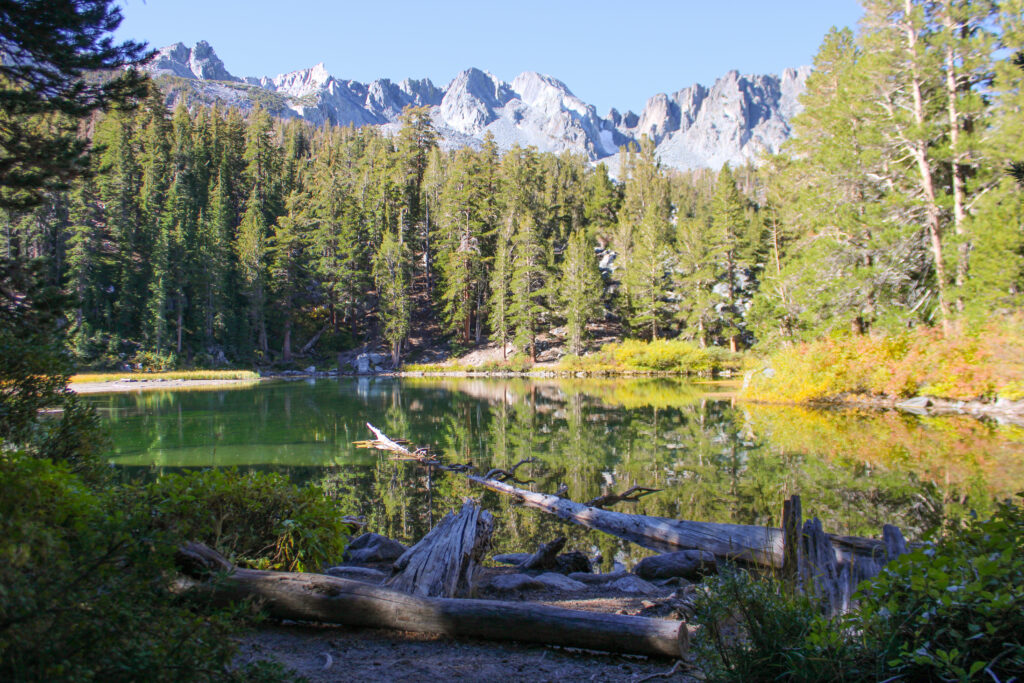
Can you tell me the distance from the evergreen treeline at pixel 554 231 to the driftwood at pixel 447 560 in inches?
227

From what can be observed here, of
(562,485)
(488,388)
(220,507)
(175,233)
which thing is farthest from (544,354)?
(220,507)

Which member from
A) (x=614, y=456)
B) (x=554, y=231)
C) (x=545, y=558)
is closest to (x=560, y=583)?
(x=545, y=558)

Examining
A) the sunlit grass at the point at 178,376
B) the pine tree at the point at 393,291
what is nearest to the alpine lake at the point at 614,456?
the sunlit grass at the point at 178,376

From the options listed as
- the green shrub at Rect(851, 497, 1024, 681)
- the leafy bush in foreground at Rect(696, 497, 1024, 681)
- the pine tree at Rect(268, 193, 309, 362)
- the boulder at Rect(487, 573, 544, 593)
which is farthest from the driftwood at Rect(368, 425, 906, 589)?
the pine tree at Rect(268, 193, 309, 362)

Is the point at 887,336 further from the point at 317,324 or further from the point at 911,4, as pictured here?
the point at 317,324

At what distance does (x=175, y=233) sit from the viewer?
4741 cm

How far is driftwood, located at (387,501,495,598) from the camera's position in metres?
4.63

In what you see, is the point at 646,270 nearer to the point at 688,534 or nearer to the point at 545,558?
the point at 688,534

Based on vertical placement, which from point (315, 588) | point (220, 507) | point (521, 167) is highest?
point (521, 167)

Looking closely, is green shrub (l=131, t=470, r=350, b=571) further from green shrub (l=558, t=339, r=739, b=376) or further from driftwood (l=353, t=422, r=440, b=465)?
green shrub (l=558, t=339, r=739, b=376)

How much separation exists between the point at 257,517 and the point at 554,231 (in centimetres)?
5728

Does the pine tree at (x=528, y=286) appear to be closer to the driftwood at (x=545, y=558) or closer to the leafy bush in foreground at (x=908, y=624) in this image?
the driftwood at (x=545, y=558)

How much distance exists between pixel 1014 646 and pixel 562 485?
8255 millimetres

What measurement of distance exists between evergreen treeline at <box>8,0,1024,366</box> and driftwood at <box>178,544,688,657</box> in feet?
17.7
